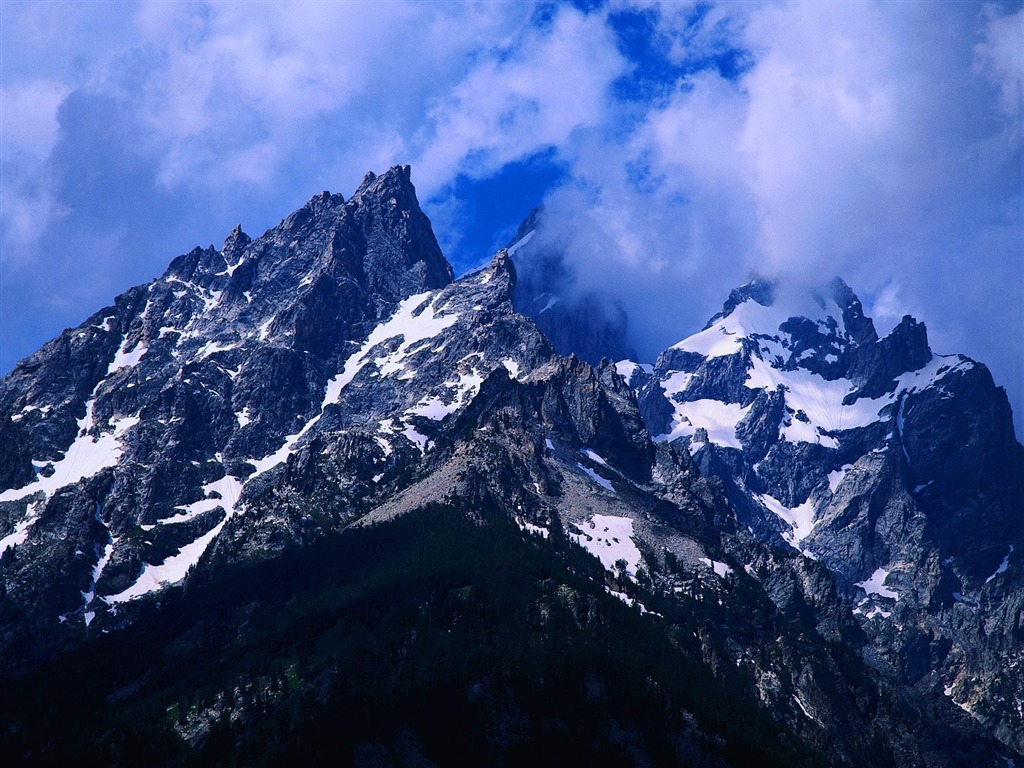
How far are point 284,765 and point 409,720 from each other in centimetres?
1962

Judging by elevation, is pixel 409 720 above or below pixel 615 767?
above

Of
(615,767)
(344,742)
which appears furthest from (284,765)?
(615,767)

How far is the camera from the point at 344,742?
193 meters

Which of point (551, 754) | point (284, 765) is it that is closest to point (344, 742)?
point (284, 765)

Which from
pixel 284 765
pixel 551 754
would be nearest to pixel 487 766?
pixel 551 754

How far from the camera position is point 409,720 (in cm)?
19912

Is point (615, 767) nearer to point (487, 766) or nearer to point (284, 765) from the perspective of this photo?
point (487, 766)

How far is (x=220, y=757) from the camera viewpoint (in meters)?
199

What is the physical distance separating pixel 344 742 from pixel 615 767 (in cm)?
3915

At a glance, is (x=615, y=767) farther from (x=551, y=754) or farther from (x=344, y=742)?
(x=344, y=742)

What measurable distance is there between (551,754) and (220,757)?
4817 cm

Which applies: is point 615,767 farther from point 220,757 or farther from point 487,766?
point 220,757

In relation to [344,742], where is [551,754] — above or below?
below

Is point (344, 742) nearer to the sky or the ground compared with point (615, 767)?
nearer to the sky
